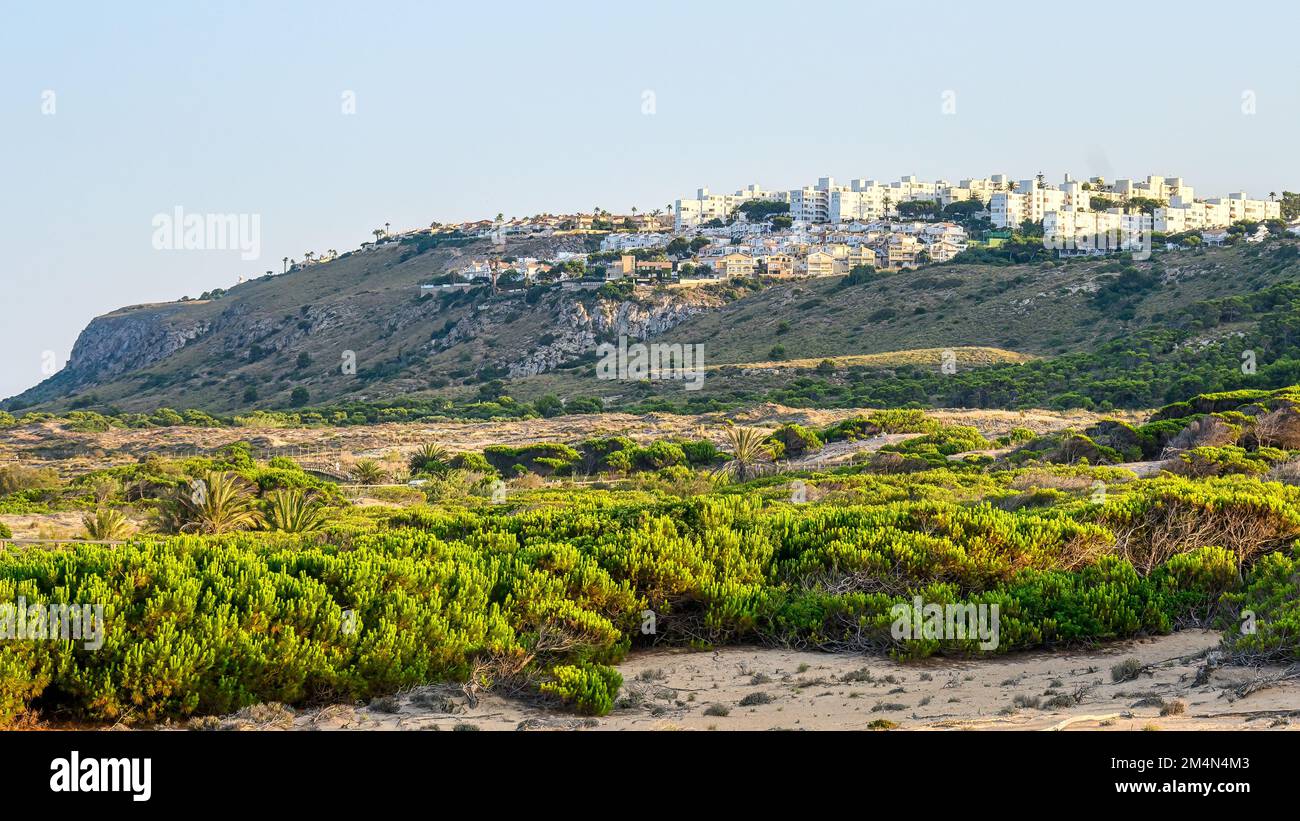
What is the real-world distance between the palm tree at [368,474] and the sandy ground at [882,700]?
23469 millimetres

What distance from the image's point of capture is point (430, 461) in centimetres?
3441

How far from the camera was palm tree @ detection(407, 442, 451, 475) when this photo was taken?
33562 mm

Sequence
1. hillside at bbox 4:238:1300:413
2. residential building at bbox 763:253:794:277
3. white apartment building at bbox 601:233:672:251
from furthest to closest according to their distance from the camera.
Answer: white apartment building at bbox 601:233:672:251 → residential building at bbox 763:253:794:277 → hillside at bbox 4:238:1300:413

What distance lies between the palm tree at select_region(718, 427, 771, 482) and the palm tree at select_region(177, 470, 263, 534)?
1236cm

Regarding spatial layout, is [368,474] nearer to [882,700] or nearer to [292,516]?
[292,516]

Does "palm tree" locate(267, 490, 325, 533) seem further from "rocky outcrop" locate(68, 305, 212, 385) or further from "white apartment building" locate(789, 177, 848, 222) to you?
"white apartment building" locate(789, 177, 848, 222)

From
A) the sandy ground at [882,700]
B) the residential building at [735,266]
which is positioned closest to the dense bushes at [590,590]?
the sandy ground at [882,700]

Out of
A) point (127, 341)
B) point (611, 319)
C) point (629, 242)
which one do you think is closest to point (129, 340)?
point (127, 341)

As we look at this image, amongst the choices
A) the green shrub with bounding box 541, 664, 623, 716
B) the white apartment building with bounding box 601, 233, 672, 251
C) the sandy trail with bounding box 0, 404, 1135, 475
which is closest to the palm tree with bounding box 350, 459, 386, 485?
the sandy trail with bounding box 0, 404, 1135, 475

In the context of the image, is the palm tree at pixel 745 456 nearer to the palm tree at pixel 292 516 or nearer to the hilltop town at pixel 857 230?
the palm tree at pixel 292 516

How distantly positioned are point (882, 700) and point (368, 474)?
25.8 meters

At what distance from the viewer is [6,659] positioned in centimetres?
759
